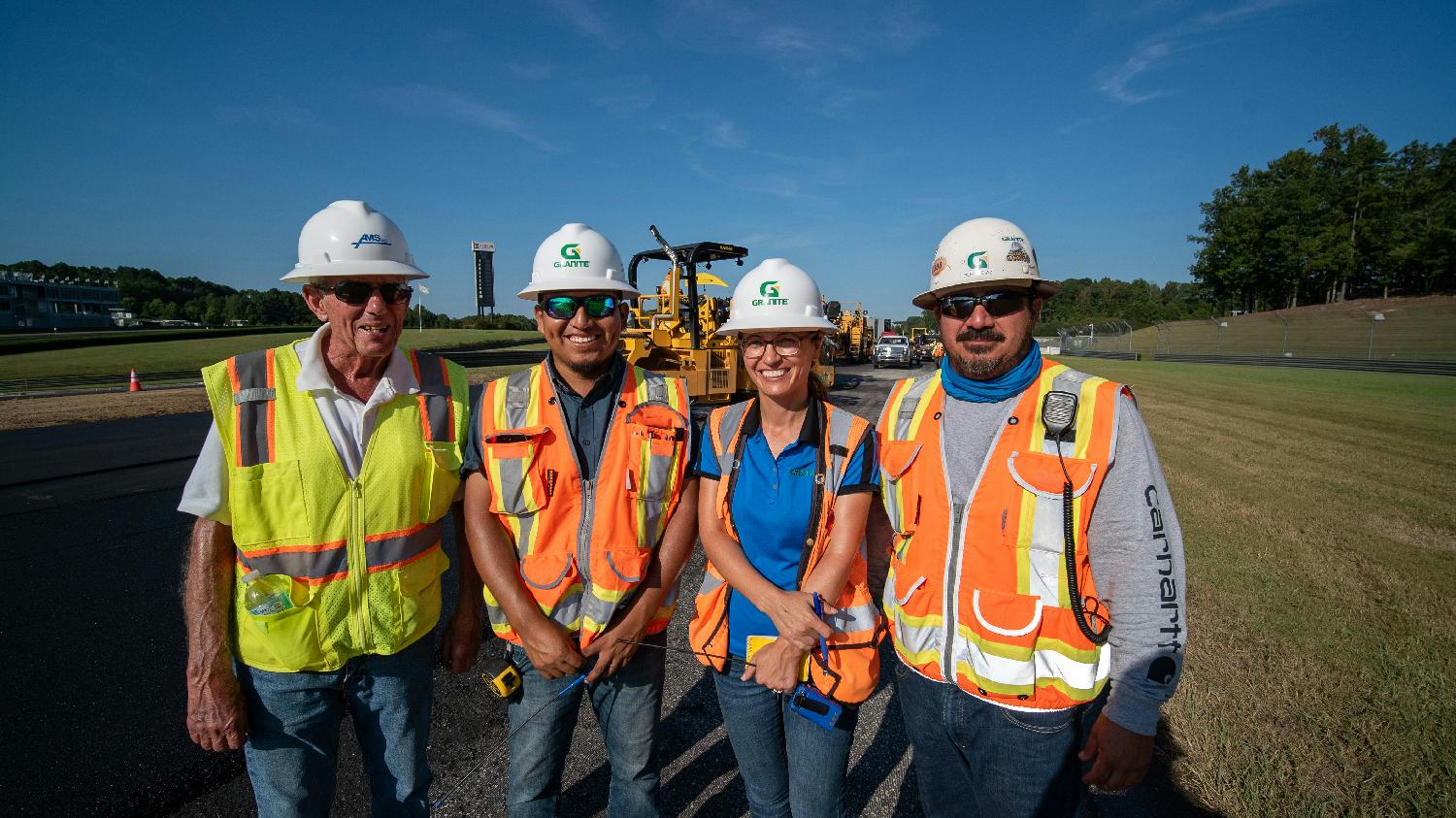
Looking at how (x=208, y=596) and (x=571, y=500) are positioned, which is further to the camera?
(x=571, y=500)

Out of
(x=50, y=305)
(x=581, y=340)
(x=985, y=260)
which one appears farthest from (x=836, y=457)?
(x=50, y=305)

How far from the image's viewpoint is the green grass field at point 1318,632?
277 centimetres

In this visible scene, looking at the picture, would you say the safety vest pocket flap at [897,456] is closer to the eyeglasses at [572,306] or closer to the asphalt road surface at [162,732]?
the eyeglasses at [572,306]

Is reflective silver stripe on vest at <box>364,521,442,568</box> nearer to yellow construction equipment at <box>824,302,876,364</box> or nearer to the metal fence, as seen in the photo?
yellow construction equipment at <box>824,302,876,364</box>

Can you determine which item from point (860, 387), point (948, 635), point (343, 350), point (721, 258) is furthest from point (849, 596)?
point (860, 387)

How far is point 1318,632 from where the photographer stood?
402 centimetres

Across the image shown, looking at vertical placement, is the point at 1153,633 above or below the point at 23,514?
above

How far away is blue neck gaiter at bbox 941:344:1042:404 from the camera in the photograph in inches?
73.0

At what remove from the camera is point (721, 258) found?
12.6 meters

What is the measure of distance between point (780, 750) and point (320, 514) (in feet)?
5.54

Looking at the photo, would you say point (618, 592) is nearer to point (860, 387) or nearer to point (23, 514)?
point (23, 514)

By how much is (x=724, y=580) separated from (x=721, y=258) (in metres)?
11.2

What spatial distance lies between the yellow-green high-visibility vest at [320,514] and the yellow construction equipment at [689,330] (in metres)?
9.59

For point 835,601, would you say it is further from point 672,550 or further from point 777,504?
point 672,550
